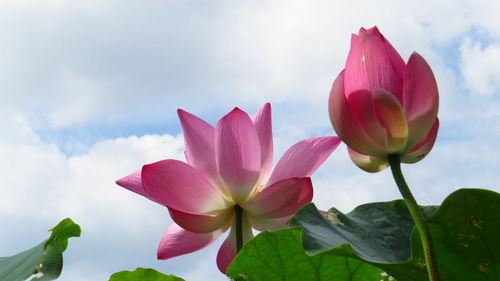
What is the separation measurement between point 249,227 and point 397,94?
1.62 feet

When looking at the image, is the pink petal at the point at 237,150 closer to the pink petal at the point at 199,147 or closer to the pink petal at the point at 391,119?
the pink petal at the point at 199,147

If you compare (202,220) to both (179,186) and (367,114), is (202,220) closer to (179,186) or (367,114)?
(179,186)

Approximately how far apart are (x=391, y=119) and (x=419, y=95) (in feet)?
0.16

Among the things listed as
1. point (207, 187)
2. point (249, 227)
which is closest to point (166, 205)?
point (207, 187)

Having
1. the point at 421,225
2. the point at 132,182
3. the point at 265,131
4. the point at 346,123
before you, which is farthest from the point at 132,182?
the point at 421,225

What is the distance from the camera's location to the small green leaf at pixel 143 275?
1.18 m

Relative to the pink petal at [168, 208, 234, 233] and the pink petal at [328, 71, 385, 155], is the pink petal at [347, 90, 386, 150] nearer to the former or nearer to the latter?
the pink petal at [328, 71, 385, 155]

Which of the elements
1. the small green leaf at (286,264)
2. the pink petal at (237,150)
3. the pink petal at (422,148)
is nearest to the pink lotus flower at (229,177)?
the pink petal at (237,150)

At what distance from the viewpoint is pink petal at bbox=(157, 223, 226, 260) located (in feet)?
3.93

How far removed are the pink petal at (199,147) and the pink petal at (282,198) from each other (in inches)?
3.6

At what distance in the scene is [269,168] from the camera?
1.21 meters

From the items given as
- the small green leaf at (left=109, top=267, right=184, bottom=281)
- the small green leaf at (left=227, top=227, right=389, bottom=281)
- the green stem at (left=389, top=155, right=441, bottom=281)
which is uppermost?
the small green leaf at (left=109, top=267, right=184, bottom=281)

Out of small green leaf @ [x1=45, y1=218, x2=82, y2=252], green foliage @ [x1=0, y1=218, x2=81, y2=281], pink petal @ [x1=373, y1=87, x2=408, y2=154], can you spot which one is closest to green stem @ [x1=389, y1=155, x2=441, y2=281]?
pink petal @ [x1=373, y1=87, x2=408, y2=154]

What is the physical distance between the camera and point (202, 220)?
111 cm
